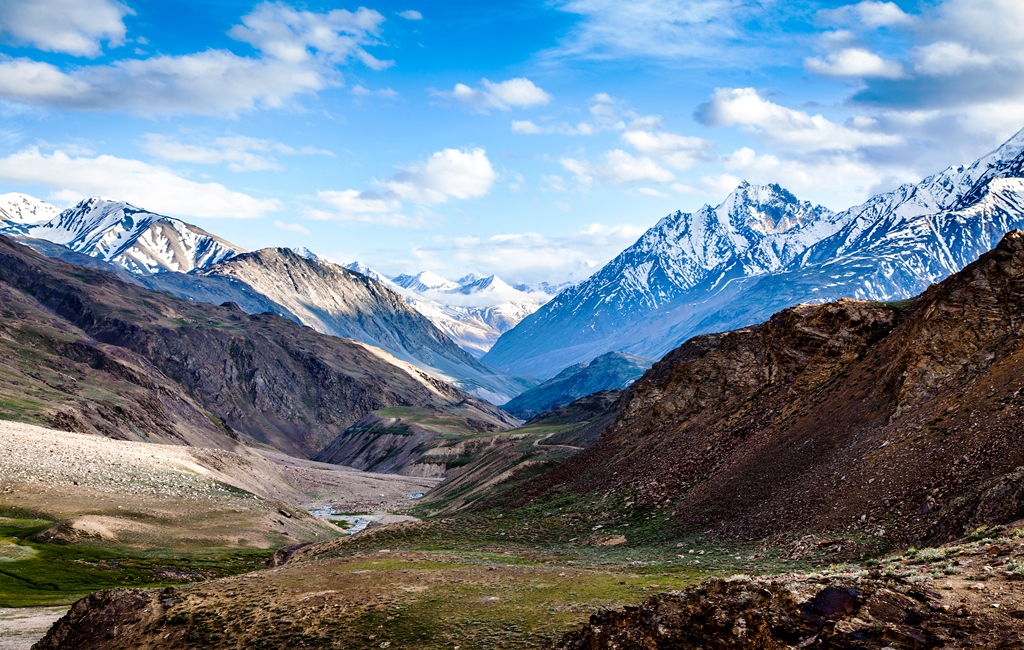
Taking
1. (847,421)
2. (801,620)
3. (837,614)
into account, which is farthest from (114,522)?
(837,614)

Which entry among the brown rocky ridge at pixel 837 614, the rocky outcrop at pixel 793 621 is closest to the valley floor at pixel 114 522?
the rocky outcrop at pixel 793 621

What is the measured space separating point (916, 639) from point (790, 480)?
2929 cm

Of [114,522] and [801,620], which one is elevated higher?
[801,620]

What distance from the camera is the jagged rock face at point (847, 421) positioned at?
37062 mm

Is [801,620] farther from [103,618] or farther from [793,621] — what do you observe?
[103,618]

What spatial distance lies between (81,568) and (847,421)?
5216 cm

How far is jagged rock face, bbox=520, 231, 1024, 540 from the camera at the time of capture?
122 ft

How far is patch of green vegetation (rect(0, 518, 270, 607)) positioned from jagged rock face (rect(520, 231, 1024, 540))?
27.9 m

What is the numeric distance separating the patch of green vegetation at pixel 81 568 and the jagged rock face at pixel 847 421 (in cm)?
2792

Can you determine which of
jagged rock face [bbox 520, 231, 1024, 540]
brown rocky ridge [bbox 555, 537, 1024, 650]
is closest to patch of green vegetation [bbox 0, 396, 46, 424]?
jagged rock face [bbox 520, 231, 1024, 540]

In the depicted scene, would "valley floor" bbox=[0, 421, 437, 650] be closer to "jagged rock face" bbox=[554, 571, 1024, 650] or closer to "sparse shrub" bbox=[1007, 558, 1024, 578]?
"jagged rock face" bbox=[554, 571, 1024, 650]

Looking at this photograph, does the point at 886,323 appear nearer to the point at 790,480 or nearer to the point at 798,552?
the point at 790,480

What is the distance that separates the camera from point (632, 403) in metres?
82.3

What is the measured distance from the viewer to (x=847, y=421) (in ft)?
158
